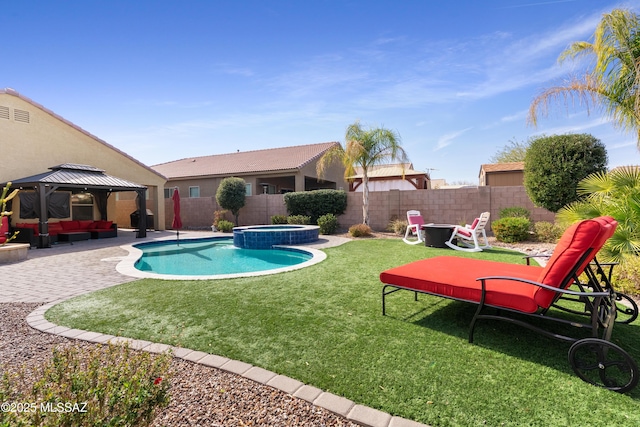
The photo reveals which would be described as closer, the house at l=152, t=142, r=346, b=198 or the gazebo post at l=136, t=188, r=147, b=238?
the gazebo post at l=136, t=188, r=147, b=238

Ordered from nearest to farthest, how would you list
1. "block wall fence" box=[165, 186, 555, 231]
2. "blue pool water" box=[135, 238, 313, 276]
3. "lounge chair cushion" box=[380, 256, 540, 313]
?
1. "lounge chair cushion" box=[380, 256, 540, 313]
2. "blue pool water" box=[135, 238, 313, 276]
3. "block wall fence" box=[165, 186, 555, 231]

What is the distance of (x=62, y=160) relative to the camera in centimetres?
1550

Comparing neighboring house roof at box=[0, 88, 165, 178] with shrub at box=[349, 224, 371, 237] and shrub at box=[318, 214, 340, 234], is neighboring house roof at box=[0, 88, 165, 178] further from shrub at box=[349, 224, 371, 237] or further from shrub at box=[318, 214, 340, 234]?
shrub at box=[349, 224, 371, 237]

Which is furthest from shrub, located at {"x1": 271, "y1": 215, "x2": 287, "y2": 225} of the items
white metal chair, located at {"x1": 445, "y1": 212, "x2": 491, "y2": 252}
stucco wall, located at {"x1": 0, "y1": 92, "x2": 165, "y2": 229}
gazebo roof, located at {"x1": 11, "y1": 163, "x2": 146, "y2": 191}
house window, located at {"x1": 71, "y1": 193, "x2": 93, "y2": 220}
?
house window, located at {"x1": 71, "y1": 193, "x2": 93, "y2": 220}

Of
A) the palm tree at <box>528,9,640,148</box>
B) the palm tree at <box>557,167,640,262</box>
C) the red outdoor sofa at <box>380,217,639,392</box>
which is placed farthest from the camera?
the palm tree at <box>528,9,640,148</box>

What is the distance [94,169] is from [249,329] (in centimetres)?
1605

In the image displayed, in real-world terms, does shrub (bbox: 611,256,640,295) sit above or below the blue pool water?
above

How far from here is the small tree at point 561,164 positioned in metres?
10.4

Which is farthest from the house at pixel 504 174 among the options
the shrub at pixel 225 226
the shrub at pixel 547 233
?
the shrub at pixel 225 226

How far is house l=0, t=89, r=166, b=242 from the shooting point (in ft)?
44.5

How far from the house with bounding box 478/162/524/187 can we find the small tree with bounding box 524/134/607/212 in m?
15.6

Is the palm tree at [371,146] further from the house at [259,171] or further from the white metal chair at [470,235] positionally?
the house at [259,171]

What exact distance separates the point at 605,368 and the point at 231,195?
17.6m

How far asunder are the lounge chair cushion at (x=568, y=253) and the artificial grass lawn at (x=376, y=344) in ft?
2.14
